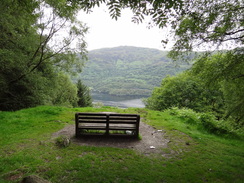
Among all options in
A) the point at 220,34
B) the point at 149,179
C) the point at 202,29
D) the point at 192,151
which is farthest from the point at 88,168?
the point at 220,34

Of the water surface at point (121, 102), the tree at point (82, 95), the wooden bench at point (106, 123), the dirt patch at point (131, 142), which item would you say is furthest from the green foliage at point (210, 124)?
the water surface at point (121, 102)

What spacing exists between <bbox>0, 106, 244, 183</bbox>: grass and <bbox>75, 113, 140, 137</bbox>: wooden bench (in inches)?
44.5

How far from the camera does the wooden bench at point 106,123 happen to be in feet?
22.3

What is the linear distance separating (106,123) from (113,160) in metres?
2.05

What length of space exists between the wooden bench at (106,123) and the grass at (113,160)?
1.13 metres

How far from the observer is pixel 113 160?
5.01 metres

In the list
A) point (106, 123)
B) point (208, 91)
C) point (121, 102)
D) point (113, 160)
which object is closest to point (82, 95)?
point (208, 91)

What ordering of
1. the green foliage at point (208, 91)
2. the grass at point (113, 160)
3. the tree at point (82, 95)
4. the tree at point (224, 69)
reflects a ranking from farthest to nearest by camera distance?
the tree at point (82, 95) < the green foliage at point (208, 91) < the tree at point (224, 69) < the grass at point (113, 160)

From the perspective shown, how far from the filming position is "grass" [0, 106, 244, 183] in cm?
412

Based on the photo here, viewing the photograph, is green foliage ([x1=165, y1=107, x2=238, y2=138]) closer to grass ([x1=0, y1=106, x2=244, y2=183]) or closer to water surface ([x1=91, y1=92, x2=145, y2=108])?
grass ([x1=0, y1=106, x2=244, y2=183])

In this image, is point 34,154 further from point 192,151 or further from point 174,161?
point 192,151

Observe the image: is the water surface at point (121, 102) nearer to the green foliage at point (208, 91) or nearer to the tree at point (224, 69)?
the green foliage at point (208, 91)

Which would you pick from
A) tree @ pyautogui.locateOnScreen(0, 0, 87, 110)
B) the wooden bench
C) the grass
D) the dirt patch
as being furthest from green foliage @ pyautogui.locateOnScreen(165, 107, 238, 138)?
tree @ pyautogui.locateOnScreen(0, 0, 87, 110)

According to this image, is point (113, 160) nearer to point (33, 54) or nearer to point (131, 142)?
point (131, 142)
